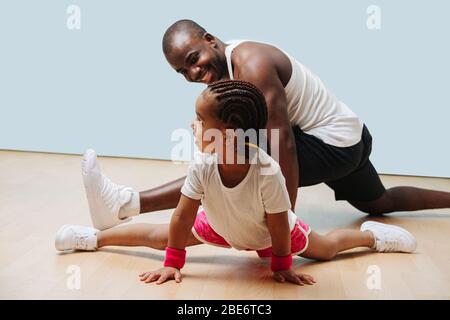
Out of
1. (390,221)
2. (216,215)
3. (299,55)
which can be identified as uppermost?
(299,55)

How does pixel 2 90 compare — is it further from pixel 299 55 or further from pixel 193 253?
pixel 193 253

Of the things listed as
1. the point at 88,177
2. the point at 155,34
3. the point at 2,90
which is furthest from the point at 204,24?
the point at 88,177

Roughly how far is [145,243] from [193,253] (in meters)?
0.16

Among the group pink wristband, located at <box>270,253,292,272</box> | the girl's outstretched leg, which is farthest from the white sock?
pink wristband, located at <box>270,253,292,272</box>

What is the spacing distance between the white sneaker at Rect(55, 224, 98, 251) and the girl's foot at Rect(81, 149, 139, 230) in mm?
101

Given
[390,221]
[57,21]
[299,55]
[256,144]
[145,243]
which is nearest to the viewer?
[256,144]

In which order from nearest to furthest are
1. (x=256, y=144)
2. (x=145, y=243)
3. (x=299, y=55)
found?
(x=256, y=144) < (x=145, y=243) < (x=299, y=55)

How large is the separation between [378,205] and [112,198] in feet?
3.21

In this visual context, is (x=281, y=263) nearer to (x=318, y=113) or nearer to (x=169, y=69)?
(x=318, y=113)

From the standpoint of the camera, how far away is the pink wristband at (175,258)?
1884mm

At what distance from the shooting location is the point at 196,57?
2.23m

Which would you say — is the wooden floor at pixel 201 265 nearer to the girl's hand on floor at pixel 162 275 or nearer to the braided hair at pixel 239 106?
the girl's hand on floor at pixel 162 275

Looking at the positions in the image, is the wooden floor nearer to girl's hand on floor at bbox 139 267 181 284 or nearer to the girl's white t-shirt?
girl's hand on floor at bbox 139 267 181 284

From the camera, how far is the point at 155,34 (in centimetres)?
348
